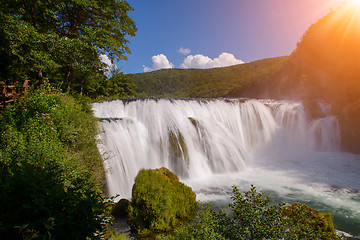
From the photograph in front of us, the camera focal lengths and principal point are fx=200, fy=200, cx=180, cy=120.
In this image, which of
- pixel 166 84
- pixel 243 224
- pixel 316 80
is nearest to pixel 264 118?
pixel 316 80

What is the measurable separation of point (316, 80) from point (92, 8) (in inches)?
1345

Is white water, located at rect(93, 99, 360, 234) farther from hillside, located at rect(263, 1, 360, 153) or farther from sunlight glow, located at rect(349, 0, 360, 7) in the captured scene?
sunlight glow, located at rect(349, 0, 360, 7)

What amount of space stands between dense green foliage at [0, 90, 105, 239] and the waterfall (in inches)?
88.5

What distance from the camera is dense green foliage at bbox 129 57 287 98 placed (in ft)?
252

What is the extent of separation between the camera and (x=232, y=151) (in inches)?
612

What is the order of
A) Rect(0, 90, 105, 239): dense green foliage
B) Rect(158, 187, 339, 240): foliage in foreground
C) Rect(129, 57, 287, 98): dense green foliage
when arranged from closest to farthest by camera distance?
Rect(0, 90, 105, 239): dense green foliage
Rect(158, 187, 339, 240): foliage in foreground
Rect(129, 57, 287, 98): dense green foliage

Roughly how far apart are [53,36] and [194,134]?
10.4m

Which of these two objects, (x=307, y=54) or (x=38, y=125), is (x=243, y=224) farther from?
(x=307, y=54)

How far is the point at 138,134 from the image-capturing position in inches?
→ 521

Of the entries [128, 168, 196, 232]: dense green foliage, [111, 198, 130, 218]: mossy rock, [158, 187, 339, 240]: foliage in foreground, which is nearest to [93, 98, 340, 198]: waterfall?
[111, 198, 130, 218]: mossy rock

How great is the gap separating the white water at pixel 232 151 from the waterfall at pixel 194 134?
0.18 feet

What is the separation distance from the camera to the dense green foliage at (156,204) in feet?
22.5

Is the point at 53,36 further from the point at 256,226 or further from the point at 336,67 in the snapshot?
the point at 336,67

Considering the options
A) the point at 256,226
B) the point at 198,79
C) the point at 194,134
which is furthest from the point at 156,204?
the point at 198,79
